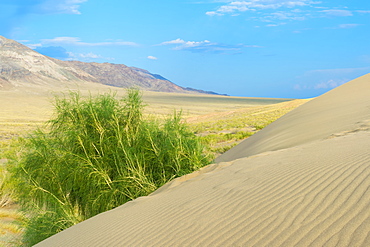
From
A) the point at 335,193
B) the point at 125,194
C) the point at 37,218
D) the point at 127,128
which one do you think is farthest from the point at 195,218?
the point at 37,218

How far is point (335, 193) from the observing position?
11.5 feet

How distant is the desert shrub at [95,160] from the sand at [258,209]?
0.63 m

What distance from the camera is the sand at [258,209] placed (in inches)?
115

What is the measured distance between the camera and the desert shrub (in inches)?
250

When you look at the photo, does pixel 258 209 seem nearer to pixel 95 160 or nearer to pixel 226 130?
pixel 95 160

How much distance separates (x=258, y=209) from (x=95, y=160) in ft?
12.2

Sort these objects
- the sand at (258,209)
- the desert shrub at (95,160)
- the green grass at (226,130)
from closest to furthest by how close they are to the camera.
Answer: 1. the sand at (258,209)
2. the desert shrub at (95,160)
3. the green grass at (226,130)

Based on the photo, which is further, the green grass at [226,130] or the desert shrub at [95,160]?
the green grass at [226,130]

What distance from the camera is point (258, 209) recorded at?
3.54 m

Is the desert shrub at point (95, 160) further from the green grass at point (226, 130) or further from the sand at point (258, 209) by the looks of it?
the green grass at point (226, 130)

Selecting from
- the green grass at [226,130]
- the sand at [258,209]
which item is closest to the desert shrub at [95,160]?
the sand at [258,209]

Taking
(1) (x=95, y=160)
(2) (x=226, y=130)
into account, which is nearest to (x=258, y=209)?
(1) (x=95, y=160)

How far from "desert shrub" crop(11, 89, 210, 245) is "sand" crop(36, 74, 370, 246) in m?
0.63

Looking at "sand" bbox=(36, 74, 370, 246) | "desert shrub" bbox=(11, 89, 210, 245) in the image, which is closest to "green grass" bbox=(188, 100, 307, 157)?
"desert shrub" bbox=(11, 89, 210, 245)
